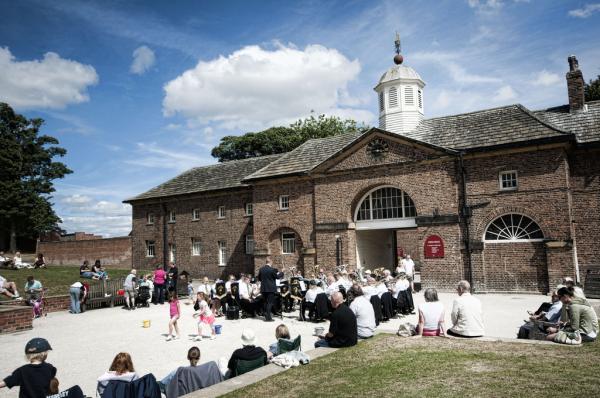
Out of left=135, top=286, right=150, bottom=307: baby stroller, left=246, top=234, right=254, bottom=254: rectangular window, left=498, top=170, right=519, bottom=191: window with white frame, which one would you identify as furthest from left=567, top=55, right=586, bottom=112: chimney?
left=135, top=286, right=150, bottom=307: baby stroller

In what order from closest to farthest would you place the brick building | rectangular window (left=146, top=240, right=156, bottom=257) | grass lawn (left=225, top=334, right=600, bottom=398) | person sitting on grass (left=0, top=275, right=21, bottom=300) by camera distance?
grass lawn (left=225, top=334, right=600, bottom=398), person sitting on grass (left=0, top=275, right=21, bottom=300), the brick building, rectangular window (left=146, top=240, right=156, bottom=257)

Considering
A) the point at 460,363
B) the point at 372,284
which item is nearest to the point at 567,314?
the point at 460,363

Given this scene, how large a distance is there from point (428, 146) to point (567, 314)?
12.8 metres

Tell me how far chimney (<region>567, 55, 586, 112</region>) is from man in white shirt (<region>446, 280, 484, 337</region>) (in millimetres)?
16503

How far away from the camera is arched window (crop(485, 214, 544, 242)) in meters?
18.8

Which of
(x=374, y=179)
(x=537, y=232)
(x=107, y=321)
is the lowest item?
(x=107, y=321)

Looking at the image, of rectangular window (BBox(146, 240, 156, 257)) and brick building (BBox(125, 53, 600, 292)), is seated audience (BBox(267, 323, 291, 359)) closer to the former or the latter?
brick building (BBox(125, 53, 600, 292))

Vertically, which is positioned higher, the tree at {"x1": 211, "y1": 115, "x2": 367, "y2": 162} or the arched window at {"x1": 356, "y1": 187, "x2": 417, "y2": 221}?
the tree at {"x1": 211, "y1": 115, "x2": 367, "y2": 162}

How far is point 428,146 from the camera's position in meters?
20.8

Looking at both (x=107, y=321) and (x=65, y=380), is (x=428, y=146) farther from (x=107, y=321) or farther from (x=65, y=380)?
(x=65, y=380)

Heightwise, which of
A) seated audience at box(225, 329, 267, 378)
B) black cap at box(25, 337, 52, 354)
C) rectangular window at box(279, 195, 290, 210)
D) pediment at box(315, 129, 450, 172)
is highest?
pediment at box(315, 129, 450, 172)

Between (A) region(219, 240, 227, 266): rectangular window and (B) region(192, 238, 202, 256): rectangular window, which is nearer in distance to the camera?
(A) region(219, 240, 227, 266): rectangular window

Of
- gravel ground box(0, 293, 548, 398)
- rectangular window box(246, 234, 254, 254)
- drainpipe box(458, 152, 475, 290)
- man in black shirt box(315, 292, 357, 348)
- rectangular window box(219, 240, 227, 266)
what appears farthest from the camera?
rectangular window box(219, 240, 227, 266)

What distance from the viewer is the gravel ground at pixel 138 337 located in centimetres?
968
